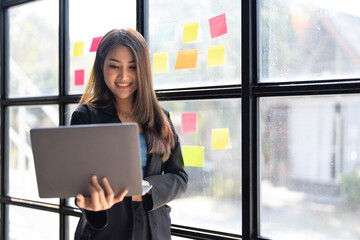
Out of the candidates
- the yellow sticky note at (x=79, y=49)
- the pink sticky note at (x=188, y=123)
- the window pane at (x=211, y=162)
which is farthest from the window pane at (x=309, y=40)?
the yellow sticky note at (x=79, y=49)

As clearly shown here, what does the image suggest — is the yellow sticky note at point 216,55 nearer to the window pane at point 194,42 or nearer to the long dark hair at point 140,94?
the window pane at point 194,42

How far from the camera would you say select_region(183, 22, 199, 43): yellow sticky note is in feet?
6.14

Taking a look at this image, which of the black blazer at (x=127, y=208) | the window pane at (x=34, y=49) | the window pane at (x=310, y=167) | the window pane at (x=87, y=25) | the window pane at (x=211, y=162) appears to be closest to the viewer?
the black blazer at (x=127, y=208)

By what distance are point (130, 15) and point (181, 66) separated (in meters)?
0.48

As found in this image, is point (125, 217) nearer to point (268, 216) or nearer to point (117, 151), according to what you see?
point (117, 151)

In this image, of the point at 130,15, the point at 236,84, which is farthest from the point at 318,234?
the point at 130,15

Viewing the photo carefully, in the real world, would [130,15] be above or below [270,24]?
above

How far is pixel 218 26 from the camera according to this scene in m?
1.80

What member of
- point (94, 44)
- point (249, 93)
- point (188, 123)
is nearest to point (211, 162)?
point (188, 123)

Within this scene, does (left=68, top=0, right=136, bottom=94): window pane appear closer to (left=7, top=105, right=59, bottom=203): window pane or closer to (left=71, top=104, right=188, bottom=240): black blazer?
(left=7, top=105, right=59, bottom=203): window pane

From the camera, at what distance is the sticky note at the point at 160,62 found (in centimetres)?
197

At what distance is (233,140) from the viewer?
1.77 meters

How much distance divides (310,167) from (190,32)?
86cm

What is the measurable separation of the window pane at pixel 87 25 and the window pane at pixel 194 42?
23 centimetres
